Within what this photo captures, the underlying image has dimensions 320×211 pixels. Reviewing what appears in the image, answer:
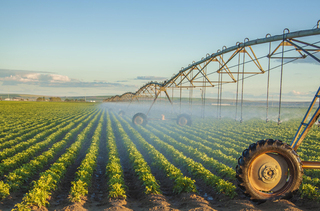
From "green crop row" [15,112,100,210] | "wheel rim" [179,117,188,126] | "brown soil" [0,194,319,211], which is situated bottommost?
"brown soil" [0,194,319,211]

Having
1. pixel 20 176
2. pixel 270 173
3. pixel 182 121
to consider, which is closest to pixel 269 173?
pixel 270 173

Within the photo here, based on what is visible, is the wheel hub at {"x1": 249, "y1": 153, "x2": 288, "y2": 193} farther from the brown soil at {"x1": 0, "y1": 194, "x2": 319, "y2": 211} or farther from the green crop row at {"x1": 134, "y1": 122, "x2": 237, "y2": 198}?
the green crop row at {"x1": 134, "y1": 122, "x2": 237, "y2": 198}

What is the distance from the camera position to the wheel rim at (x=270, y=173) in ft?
20.3

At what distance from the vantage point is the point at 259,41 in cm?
1179

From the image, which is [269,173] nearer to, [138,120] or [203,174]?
[203,174]

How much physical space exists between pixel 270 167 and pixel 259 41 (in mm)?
7677

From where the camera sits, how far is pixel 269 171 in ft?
20.3

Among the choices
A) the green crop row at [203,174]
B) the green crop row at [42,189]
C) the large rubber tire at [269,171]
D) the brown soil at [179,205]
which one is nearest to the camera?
the large rubber tire at [269,171]

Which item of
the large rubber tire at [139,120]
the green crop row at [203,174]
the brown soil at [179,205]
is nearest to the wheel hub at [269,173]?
the brown soil at [179,205]

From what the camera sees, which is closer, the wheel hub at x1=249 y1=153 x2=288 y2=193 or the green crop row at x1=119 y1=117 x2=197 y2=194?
the wheel hub at x1=249 y1=153 x2=288 y2=193

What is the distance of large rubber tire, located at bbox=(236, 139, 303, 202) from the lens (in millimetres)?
5971

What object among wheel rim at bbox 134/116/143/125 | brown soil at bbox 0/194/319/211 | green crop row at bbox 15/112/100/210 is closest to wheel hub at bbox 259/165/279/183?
brown soil at bbox 0/194/319/211

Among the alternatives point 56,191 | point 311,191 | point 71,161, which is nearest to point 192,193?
point 311,191

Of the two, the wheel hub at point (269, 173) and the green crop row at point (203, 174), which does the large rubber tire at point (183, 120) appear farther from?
the wheel hub at point (269, 173)
